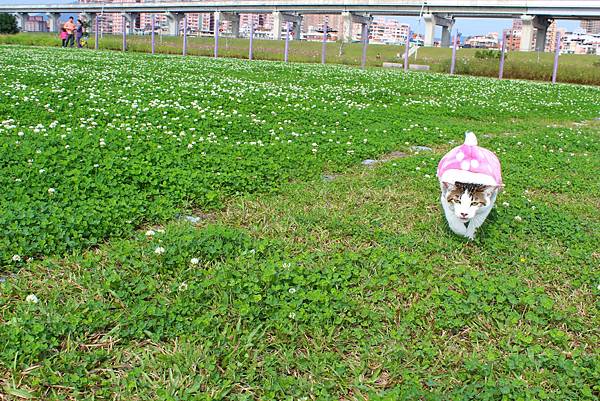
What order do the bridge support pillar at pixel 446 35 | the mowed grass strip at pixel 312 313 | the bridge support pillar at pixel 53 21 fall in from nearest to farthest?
the mowed grass strip at pixel 312 313, the bridge support pillar at pixel 446 35, the bridge support pillar at pixel 53 21

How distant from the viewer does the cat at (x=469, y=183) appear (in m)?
4.31

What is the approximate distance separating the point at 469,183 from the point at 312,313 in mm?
1698

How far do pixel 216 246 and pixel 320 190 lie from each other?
2083mm

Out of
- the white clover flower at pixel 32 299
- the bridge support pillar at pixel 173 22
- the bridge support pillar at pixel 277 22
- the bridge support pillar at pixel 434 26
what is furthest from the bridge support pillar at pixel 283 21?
the white clover flower at pixel 32 299

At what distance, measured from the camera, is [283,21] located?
7769 centimetres

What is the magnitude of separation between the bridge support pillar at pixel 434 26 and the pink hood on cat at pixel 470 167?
207 ft

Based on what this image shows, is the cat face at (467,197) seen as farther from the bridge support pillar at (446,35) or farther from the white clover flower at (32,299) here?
the bridge support pillar at (446,35)

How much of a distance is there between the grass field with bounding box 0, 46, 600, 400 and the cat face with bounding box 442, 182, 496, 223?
383mm

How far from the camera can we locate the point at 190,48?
132ft

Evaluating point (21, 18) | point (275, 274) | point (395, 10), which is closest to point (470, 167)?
point (275, 274)

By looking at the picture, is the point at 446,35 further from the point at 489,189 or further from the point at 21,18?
the point at 21,18

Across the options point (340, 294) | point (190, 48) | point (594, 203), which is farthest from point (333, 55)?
point (340, 294)

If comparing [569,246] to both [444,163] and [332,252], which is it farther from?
[332,252]

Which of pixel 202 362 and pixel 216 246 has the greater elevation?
pixel 216 246
